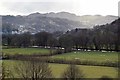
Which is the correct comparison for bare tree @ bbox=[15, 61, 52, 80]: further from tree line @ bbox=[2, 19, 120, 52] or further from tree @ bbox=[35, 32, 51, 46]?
tree @ bbox=[35, 32, 51, 46]

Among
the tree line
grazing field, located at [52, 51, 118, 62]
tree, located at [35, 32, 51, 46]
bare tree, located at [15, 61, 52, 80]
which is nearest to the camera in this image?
bare tree, located at [15, 61, 52, 80]

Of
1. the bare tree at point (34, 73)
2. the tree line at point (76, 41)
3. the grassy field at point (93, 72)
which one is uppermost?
the tree line at point (76, 41)

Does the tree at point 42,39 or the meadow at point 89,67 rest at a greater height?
the tree at point 42,39

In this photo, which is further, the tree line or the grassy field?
the tree line

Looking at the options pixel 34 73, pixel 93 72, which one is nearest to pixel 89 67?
pixel 93 72

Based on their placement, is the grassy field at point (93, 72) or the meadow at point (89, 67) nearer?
the grassy field at point (93, 72)

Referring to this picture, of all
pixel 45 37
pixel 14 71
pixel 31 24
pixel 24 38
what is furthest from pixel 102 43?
pixel 31 24

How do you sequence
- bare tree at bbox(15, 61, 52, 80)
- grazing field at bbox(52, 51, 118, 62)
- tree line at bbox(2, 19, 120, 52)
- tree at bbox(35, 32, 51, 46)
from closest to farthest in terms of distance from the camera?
bare tree at bbox(15, 61, 52, 80) → grazing field at bbox(52, 51, 118, 62) → tree line at bbox(2, 19, 120, 52) → tree at bbox(35, 32, 51, 46)

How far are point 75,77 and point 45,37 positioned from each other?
20.9m

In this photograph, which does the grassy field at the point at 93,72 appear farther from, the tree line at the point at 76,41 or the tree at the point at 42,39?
the tree at the point at 42,39

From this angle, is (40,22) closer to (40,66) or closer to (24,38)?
(24,38)

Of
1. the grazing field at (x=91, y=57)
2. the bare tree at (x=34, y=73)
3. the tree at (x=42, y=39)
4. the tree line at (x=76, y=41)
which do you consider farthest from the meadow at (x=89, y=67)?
the tree at (x=42, y=39)

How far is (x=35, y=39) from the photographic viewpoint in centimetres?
3102

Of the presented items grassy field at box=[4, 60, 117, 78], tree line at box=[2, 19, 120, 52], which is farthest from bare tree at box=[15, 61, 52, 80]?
tree line at box=[2, 19, 120, 52]
